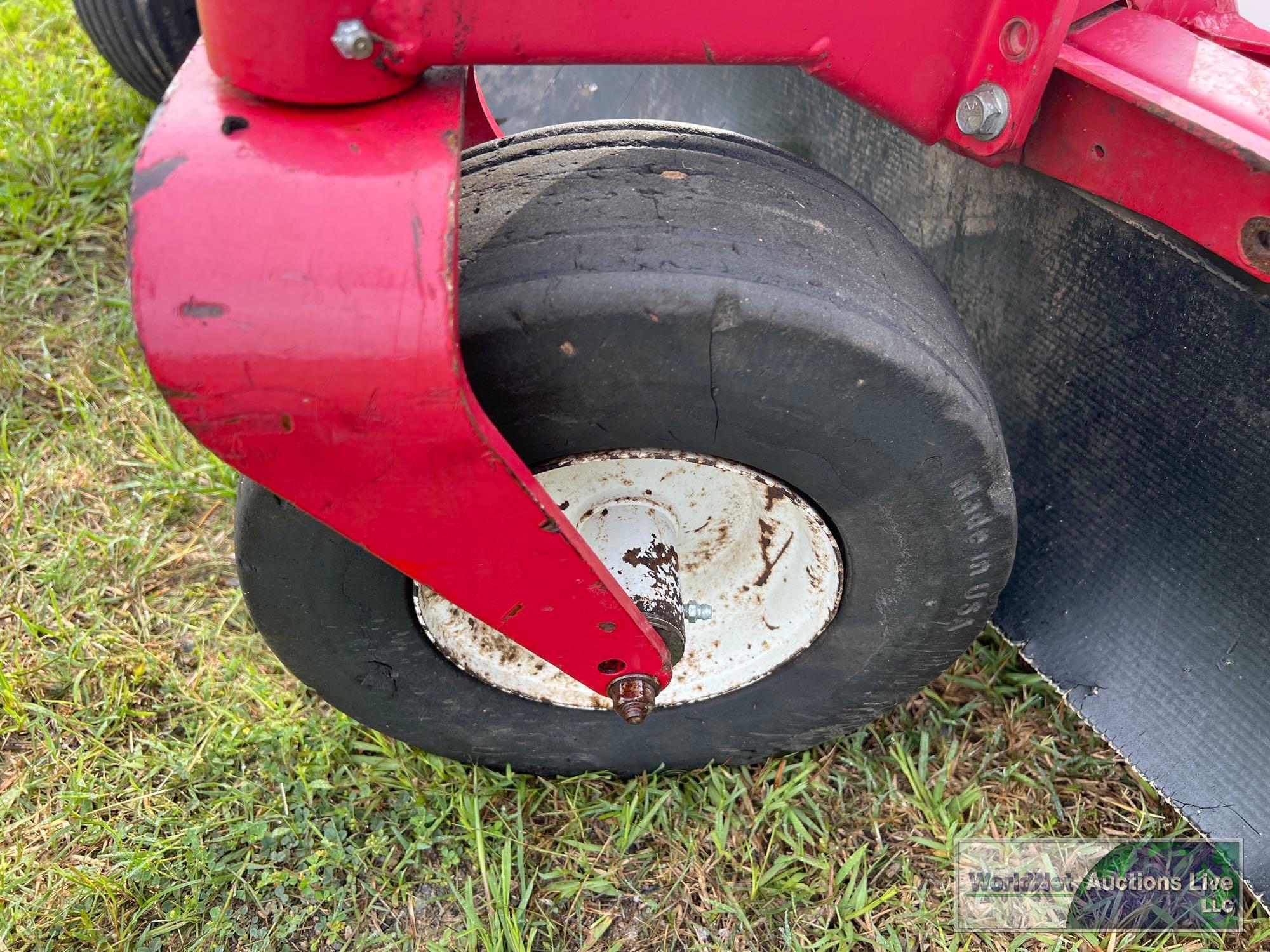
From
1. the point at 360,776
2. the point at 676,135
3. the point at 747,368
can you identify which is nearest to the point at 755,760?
the point at 360,776

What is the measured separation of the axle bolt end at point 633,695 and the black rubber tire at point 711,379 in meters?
0.20

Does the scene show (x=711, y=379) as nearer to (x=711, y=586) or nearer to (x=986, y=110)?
(x=986, y=110)

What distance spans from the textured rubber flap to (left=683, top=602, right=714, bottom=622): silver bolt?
1.68ft

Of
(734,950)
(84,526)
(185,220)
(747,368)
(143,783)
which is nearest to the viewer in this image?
(185,220)

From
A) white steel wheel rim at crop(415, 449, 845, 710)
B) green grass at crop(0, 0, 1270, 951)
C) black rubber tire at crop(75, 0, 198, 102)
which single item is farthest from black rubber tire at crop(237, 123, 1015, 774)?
black rubber tire at crop(75, 0, 198, 102)

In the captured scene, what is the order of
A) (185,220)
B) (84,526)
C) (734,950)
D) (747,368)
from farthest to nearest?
(84,526) < (734,950) < (747,368) < (185,220)

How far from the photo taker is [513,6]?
39.1 inches

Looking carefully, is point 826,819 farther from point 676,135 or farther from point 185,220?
point 185,220

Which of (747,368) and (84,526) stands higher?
(747,368)

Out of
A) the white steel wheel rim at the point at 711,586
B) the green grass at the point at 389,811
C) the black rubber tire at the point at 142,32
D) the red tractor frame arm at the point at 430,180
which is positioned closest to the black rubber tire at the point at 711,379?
the white steel wheel rim at the point at 711,586

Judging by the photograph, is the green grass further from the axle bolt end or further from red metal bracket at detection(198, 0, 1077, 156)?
red metal bracket at detection(198, 0, 1077, 156)

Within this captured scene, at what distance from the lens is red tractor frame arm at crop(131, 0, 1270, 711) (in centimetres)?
92

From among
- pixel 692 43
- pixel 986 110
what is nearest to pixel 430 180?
pixel 692 43

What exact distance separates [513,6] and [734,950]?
1.22 m
